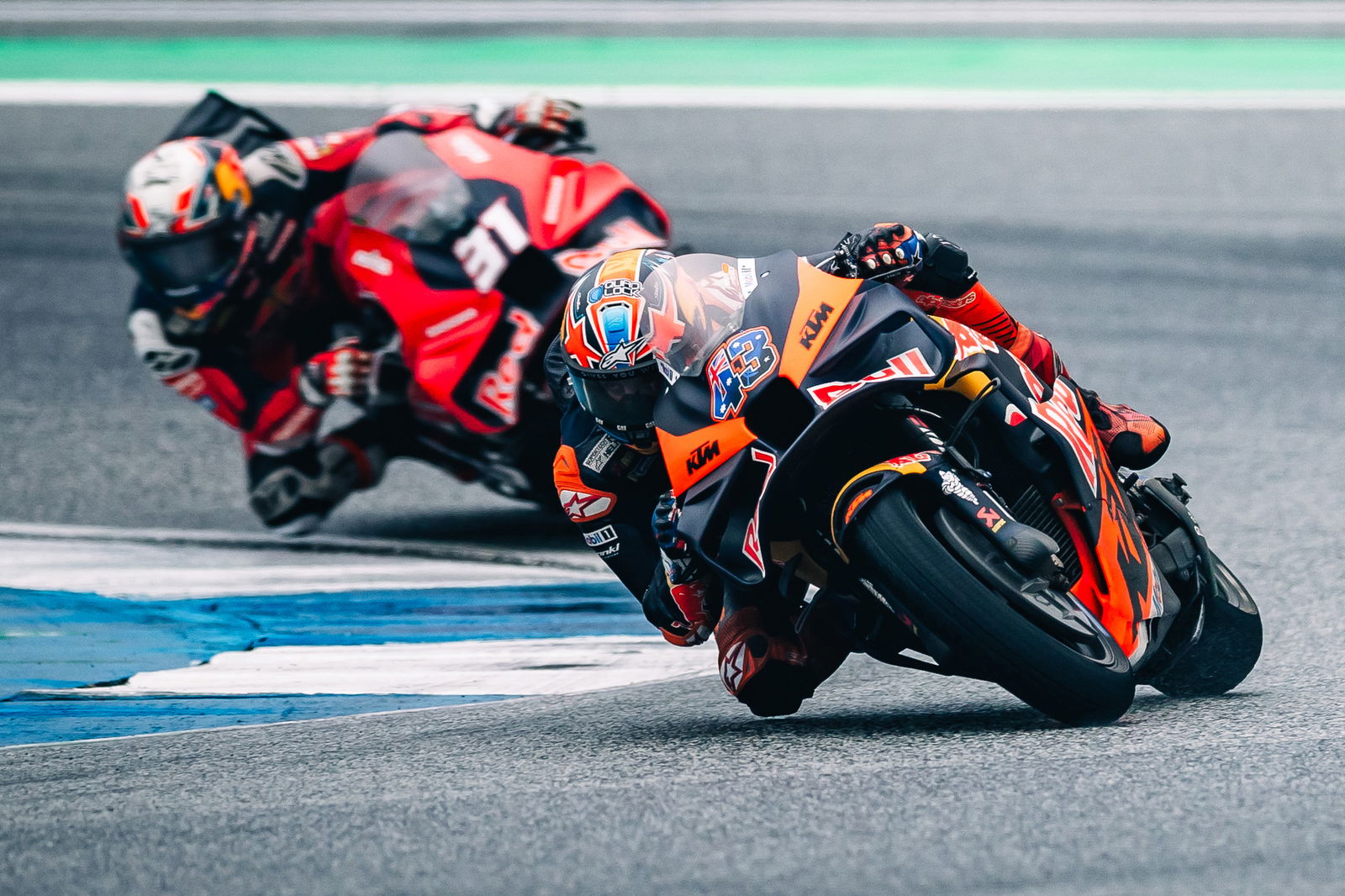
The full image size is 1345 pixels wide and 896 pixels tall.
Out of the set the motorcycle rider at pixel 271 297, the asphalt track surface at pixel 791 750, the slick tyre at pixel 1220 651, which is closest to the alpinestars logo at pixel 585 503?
the asphalt track surface at pixel 791 750

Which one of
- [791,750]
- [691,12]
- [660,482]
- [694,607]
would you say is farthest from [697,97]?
[791,750]

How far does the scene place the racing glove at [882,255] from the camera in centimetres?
418

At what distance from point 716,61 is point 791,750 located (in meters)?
10.8

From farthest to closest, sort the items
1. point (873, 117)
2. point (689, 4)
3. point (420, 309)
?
point (689, 4), point (873, 117), point (420, 309)

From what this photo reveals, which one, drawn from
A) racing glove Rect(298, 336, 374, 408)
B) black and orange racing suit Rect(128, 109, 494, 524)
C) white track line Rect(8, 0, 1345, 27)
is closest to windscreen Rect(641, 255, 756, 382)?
racing glove Rect(298, 336, 374, 408)

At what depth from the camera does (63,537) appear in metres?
6.70

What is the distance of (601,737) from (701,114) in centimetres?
885

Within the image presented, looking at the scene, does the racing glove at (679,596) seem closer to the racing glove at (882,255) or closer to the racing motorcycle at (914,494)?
the racing motorcycle at (914,494)

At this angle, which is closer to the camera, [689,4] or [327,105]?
[327,105]

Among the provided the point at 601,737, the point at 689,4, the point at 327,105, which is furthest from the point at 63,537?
the point at 689,4

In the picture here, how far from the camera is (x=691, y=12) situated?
49.9 feet

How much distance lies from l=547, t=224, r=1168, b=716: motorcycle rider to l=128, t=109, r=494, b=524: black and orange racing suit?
8.28 feet

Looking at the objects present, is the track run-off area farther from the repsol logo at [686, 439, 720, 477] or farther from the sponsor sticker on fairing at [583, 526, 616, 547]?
the repsol logo at [686, 439, 720, 477]

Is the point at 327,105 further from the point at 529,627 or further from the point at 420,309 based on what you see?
the point at 529,627
